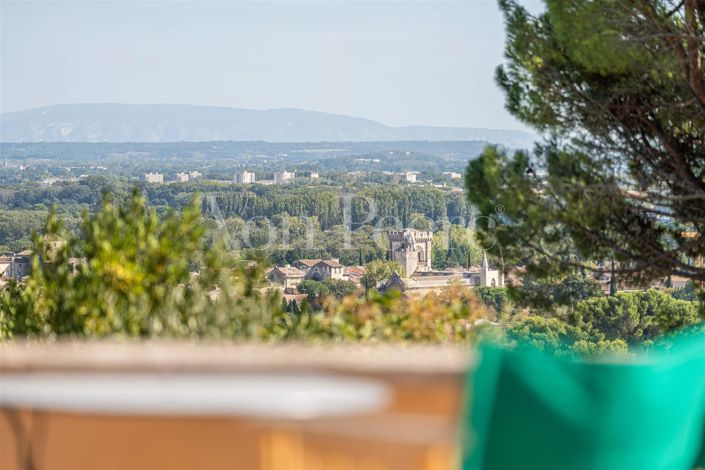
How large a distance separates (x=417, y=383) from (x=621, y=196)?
5158 mm

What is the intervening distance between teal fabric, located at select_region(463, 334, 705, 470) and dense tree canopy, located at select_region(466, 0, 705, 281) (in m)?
4.84

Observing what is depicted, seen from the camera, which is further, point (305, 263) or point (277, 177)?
point (277, 177)

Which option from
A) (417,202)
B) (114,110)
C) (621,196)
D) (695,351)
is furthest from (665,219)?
(114,110)

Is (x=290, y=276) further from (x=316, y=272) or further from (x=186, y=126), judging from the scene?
(x=186, y=126)

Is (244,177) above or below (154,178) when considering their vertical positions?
below

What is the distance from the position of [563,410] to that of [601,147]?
5479 mm

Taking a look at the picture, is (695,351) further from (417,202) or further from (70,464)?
(417,202)

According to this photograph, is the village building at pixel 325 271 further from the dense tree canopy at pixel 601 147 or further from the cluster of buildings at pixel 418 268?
the dense tree canopy at pixel 601 147

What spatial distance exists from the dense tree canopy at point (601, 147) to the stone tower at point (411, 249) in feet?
103

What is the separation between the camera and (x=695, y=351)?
111 cm

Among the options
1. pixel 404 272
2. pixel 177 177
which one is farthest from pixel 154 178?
pixel 404 272

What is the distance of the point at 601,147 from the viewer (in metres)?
6.25

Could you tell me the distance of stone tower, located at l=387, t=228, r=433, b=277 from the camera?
39.8m

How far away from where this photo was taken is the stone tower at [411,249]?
3978 centimetres
